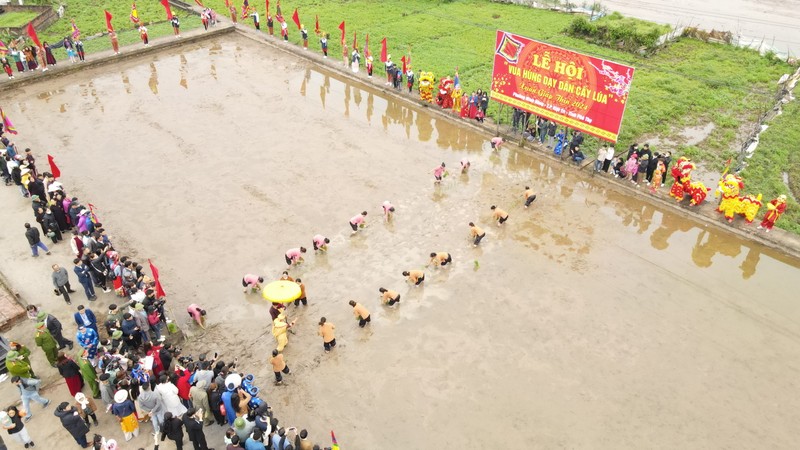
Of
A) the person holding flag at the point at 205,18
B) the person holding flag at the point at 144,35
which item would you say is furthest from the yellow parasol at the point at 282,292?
the person holding flag at the point at 205,18

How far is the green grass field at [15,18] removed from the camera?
95.2ft

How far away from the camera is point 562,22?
99.9 ft

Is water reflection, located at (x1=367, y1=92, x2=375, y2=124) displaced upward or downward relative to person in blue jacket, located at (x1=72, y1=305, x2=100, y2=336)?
upward

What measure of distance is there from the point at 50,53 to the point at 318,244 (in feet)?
59.0

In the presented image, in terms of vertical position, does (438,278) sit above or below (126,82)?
below

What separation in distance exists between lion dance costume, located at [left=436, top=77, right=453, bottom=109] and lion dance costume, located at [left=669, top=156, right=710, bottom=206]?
8433mm

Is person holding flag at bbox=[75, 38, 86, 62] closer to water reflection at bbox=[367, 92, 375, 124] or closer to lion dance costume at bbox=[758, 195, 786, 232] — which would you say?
water reflection at bbox=[367, 92, 375, 124]

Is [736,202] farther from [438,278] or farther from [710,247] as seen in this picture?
[438,278]

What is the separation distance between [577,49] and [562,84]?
10694mm

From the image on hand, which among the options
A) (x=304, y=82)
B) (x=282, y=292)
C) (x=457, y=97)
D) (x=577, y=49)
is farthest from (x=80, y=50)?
(x=577, y=49)

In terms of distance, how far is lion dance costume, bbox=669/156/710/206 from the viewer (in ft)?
54.3

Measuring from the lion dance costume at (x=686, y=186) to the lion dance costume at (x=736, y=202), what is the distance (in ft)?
1.83

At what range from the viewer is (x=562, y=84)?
17.7 m

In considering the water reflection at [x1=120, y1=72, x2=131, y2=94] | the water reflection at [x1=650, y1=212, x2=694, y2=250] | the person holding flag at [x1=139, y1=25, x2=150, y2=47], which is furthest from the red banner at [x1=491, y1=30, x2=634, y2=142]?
the person holding flag at [x1=139, y1=25, x2=150, y2=47]
